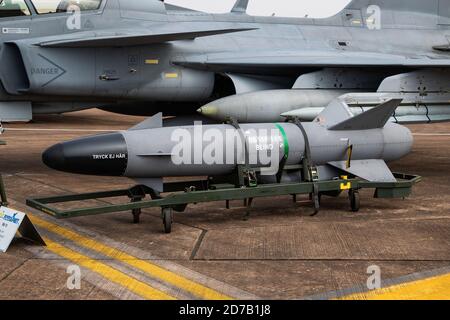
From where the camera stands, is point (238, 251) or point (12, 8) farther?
point (12, 8)

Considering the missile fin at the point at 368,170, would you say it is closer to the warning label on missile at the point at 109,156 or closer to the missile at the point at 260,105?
the missile at the point at 260,105

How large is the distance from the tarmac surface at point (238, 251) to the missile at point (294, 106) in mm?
1487

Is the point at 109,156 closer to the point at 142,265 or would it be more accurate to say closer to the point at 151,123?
the point at 151,123

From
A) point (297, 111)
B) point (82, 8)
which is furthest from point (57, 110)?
point (297, 111)

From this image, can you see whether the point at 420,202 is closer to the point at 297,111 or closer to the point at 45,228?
the point at 297,111

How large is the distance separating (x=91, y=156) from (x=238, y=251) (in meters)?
1.83

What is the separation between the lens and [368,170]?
25.3ft

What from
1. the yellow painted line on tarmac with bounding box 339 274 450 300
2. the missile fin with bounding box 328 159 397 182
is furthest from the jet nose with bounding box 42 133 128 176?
the yellow painted line on tarmac with bounding box 339 274 450 300

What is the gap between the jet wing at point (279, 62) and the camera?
32.8 feet

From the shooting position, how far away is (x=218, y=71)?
33.8ft

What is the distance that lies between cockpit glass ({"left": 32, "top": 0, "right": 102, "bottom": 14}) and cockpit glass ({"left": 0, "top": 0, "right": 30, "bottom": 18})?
7.3 inches

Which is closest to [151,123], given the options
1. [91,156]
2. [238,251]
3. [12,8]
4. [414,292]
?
[91,156]

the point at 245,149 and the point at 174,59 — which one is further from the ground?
the point at 174,59

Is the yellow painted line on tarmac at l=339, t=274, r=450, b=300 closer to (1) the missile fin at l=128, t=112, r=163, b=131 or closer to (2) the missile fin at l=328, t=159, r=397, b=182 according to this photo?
(2) the missile fin at l=328, t=159, r=397, b=182
